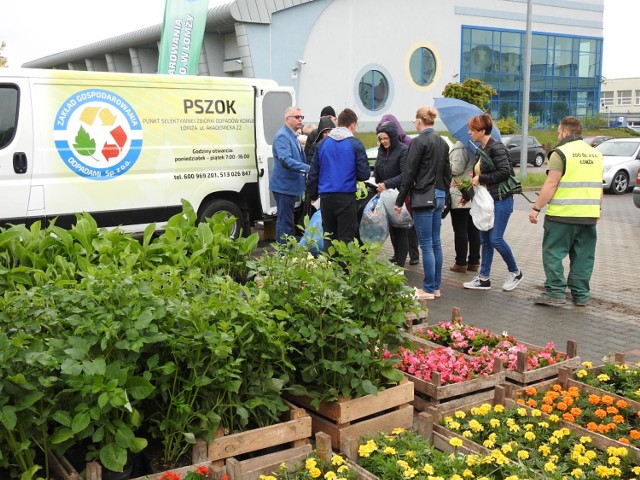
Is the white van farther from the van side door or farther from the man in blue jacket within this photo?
the man in blue jacket

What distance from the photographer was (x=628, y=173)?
20828 mm

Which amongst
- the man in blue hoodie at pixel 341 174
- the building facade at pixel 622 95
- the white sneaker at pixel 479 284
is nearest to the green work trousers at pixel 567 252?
the white sneaker at pixel 479 284

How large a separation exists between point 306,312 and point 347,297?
23 centimetres

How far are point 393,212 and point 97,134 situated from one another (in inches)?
145

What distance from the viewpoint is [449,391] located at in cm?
439

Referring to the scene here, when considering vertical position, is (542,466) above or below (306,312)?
below

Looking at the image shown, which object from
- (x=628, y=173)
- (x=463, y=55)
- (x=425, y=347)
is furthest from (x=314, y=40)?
(x=425, y=347)

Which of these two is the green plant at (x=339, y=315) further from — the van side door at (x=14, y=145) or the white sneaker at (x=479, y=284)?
the van side door at (x=14, y=145)

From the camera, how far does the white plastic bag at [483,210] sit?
7.77 m

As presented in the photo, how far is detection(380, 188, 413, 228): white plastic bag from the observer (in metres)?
8.41

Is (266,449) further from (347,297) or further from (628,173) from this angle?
(628,173)

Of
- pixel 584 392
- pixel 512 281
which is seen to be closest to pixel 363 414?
pixel 584 392

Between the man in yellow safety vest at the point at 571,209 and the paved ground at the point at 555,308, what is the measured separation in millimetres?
278

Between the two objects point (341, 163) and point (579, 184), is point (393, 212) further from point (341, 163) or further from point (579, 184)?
point (579, 184)
